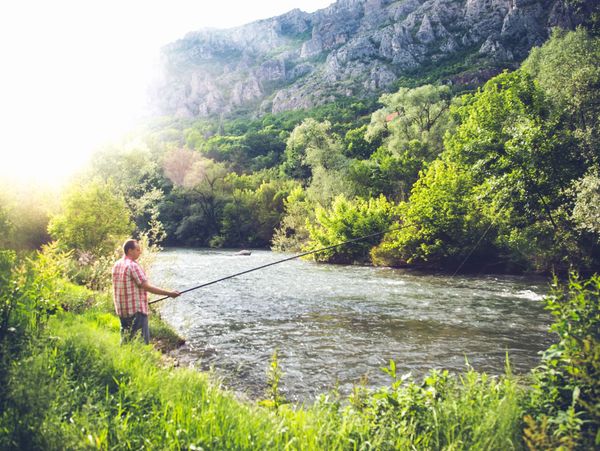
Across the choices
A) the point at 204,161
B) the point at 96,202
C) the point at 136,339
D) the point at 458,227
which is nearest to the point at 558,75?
the point at 458,227

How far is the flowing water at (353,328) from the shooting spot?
8.49 metres

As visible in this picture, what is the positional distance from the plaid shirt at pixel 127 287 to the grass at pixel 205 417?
6.75 feet

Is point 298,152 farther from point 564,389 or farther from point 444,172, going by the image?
point 564,389

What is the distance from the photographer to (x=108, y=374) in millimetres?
4719

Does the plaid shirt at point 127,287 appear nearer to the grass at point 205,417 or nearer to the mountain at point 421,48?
the grass at point 205,417

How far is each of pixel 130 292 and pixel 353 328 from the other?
7041mm

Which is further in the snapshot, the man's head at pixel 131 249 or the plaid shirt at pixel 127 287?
the man's head at pixel 131 249

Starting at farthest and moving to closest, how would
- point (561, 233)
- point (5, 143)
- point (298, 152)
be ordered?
point (298, 152) < point (5, 143) < point (561, 233)

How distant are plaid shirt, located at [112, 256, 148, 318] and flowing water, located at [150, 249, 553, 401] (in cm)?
218

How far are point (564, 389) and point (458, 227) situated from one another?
22.7 metres

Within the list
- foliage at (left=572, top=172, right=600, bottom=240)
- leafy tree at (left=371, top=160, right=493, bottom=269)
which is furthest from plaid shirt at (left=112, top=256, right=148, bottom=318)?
leafy tree at (left=371, top=160, right=493, bottom=269)

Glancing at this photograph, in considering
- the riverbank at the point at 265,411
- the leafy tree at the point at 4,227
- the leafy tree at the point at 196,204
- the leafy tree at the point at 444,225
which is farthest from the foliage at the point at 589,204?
the leafy tree at the point at 196,204

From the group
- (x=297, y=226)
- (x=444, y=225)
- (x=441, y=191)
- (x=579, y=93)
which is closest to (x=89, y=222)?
(x=444, y=225)

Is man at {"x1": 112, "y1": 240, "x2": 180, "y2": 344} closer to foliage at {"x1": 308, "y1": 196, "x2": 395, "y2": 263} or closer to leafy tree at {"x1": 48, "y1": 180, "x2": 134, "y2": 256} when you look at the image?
leafy tree at {"x1": 48, "y1": 180, "x2": 134, "y2": 256}
